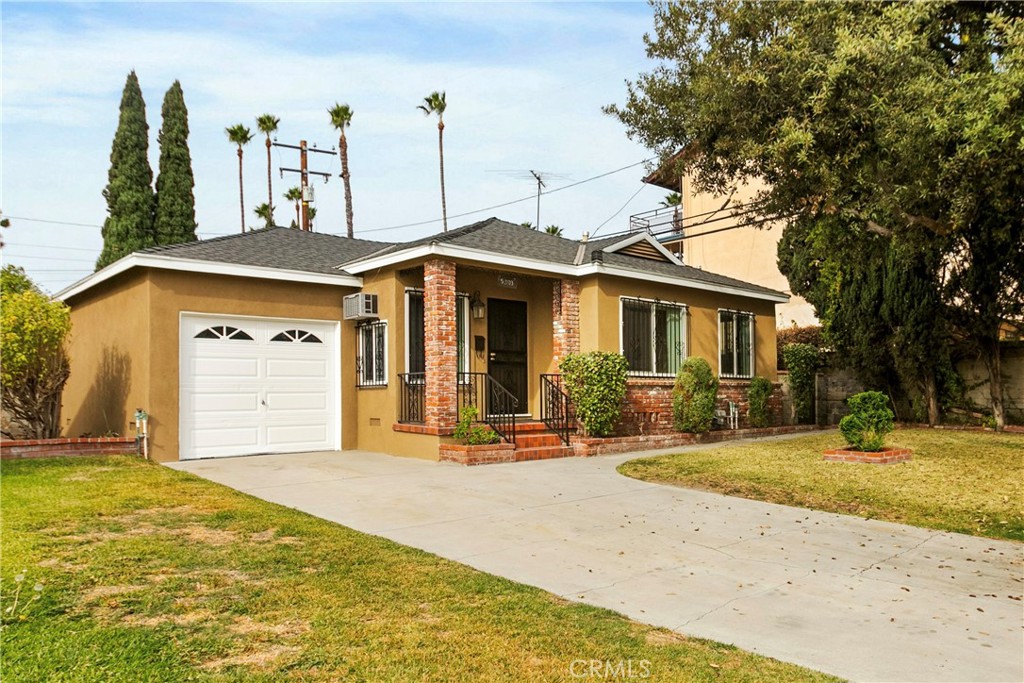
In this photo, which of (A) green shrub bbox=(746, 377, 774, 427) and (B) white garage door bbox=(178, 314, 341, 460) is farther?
(A) green shrub bbox=(746, 377, 774, 427)

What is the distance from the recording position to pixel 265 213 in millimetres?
39656

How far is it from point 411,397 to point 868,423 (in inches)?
279

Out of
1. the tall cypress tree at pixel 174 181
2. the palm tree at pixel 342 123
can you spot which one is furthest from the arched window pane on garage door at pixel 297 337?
the palm tree at pixel 342 123

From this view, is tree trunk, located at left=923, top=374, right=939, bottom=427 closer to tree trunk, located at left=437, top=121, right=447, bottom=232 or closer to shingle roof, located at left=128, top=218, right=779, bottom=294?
shingle roof, located at left=128, top=218, right=779, bottom=294

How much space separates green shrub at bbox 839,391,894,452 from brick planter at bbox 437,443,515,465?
16.4 ft

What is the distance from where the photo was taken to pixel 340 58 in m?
10.4

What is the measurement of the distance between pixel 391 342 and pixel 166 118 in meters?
24.8

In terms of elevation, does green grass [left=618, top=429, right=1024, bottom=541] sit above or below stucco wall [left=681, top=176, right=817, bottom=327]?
below

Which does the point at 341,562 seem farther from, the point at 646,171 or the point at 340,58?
the point at 646,171

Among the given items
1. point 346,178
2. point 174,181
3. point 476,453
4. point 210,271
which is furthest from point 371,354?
point 346,178

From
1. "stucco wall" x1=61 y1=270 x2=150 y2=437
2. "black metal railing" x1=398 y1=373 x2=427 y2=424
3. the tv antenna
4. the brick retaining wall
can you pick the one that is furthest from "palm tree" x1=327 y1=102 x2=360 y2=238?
"black metal railing" x1=398 y1=373 x2=427 y2=424

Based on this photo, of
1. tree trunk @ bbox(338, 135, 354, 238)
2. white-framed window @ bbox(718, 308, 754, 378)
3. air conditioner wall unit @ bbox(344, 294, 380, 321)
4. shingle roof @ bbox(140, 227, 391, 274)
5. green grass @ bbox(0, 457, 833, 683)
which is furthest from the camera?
tree trunk @ bbox(338, 135, 354, 238)

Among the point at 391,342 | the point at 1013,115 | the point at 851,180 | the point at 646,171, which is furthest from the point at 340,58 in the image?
the point at 1013,115

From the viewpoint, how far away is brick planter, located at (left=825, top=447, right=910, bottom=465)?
9992 millimetres
